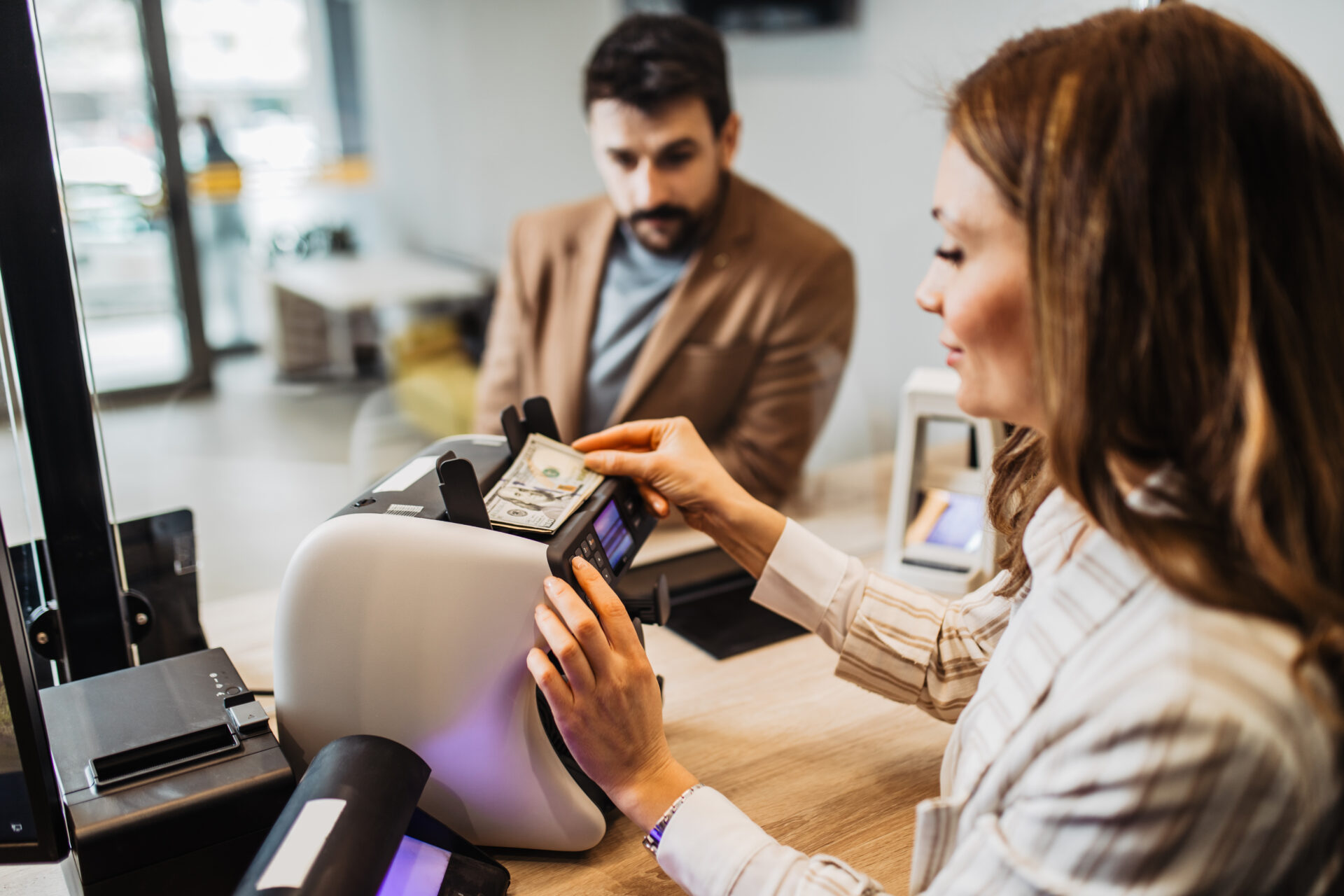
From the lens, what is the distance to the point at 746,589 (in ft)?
4.44

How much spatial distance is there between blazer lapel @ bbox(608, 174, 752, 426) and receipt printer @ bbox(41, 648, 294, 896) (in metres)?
1.11

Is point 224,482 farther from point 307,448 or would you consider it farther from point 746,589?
point 746,589

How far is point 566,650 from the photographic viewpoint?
0.73 metres

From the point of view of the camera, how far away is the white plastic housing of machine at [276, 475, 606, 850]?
74cm

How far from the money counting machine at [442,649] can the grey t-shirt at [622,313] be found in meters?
1.14

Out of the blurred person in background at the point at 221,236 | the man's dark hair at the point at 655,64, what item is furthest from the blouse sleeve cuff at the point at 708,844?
the blurred person in background at the point at 221,236

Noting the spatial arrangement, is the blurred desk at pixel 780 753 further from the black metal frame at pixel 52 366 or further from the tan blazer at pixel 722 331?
the tan blazer at pixel 722 331

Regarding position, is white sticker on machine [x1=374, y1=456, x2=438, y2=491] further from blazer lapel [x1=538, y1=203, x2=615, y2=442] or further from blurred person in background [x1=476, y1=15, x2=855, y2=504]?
blazer lapel [x1=538, y1=203, x2=615, y2=442]

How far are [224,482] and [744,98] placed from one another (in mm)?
1989

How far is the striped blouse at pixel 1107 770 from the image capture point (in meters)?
0.49

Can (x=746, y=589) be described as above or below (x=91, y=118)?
below

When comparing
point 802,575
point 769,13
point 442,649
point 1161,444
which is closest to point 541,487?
point 442,649

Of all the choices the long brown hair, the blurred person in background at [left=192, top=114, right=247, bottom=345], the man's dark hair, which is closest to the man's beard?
the man's dark hair

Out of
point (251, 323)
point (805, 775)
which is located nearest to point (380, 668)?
point (805, 775)
